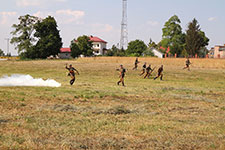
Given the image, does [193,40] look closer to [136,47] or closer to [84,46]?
[136,47]

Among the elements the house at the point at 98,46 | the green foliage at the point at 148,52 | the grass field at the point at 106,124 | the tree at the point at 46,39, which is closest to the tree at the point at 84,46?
the tree at the point at 46,39

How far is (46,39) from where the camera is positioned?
9619 centimetres

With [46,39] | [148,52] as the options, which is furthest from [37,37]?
[148,52]

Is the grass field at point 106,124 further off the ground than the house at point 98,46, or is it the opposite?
the house at point 98,46

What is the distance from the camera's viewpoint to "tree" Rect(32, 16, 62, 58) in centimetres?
9581

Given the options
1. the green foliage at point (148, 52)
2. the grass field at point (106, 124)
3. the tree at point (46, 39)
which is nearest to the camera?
the grass field at point (106, 124)

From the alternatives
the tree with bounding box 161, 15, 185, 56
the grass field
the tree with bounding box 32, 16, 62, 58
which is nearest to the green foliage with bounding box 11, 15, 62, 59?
the tree with bounding box 32, 16, 62, 58

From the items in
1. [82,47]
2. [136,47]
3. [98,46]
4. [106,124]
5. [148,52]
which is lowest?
[106,124]

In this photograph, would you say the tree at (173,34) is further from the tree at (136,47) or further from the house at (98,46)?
the house at (98,46)

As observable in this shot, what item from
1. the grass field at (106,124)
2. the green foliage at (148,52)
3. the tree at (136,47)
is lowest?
the grass field at (106,124)

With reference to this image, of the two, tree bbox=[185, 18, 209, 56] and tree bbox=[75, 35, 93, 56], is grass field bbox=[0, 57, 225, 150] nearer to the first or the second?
tree bbox=[185, 18, 209, 56]

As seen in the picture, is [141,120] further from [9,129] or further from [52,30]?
[52,30]

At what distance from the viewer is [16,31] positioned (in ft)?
327

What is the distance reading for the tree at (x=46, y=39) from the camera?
9581 centimetres
